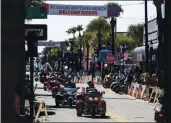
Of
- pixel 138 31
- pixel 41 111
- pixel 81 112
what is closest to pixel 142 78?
pixel 81 112

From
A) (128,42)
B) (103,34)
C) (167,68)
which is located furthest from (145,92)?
(128,42)

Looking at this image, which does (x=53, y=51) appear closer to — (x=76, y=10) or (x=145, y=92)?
(x=76, y=10)

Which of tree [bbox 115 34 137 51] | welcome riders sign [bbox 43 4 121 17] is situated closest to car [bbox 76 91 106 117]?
welcome riders sign [bbox 43 4 121 17]

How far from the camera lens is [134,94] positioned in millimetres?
37156

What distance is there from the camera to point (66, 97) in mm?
27000

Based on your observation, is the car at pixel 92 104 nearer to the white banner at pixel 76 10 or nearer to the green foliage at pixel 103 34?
the white banner at pixel 76 10

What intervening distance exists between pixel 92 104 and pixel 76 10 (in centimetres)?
2145

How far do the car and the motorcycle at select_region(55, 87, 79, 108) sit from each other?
4801 mm

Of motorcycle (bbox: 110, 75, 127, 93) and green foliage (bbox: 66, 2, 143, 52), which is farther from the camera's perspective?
green foliage (bbox: 66, 2, 143, 52)

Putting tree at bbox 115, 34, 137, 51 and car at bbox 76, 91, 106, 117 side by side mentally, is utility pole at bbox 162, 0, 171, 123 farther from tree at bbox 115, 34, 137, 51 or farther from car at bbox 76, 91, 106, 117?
tree at bbox 115, 34, 137, 51

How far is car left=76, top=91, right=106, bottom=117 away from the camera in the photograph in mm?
21609

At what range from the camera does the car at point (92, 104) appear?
2161 centimetres

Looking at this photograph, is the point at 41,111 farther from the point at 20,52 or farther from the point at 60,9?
the point at 60,9

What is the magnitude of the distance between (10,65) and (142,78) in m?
24.3
